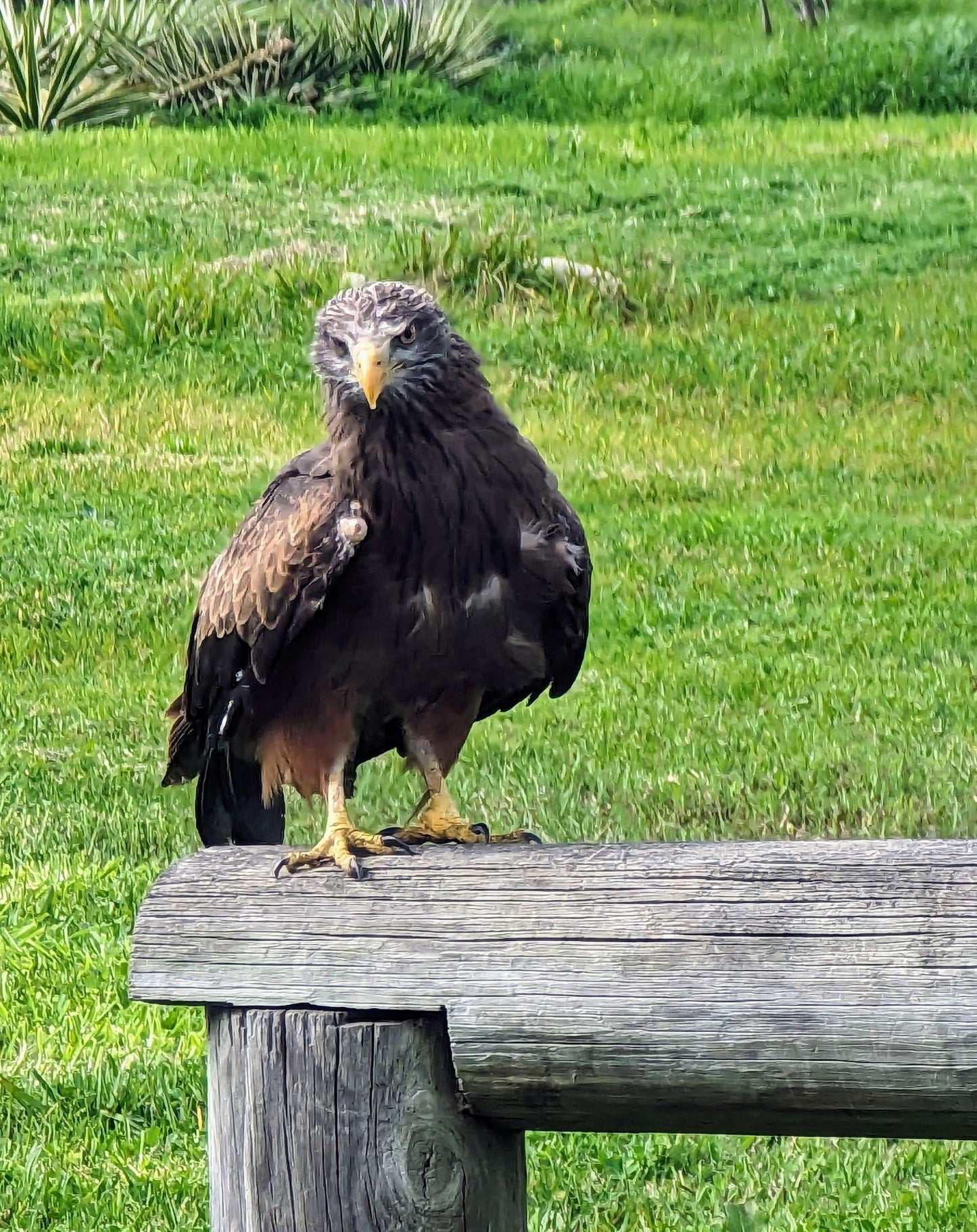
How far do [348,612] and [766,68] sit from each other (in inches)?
365

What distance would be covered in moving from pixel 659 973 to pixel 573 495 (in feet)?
16.5

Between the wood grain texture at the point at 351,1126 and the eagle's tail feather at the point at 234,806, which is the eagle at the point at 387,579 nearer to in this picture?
the eagle's tail feather at the point at 234,806

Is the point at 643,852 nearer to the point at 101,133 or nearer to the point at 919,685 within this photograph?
the point at 919,685

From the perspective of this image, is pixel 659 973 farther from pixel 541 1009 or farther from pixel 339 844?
pixel 339 844

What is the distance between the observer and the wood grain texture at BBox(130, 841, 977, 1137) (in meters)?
1.69

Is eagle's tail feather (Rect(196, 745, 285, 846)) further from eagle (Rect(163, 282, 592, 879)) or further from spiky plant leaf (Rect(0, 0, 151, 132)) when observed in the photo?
spiky plant leaf (Rect(0, 0, 151, 132))

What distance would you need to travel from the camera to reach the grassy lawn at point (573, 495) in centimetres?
346

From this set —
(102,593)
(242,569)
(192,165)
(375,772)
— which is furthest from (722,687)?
(192,165)

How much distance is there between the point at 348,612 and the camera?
274cm

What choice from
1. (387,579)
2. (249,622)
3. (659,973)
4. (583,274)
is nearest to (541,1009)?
(659,973)

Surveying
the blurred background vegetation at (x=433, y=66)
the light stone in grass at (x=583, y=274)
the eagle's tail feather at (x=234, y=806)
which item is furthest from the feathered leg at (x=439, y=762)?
the blurred background vegetation at (x=433, y=66)

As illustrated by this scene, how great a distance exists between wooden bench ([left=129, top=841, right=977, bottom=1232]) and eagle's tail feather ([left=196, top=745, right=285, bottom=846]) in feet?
3.67

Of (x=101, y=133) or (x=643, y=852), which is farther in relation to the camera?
(x=101, y=133)

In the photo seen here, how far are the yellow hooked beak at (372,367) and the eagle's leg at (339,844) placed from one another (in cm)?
60
